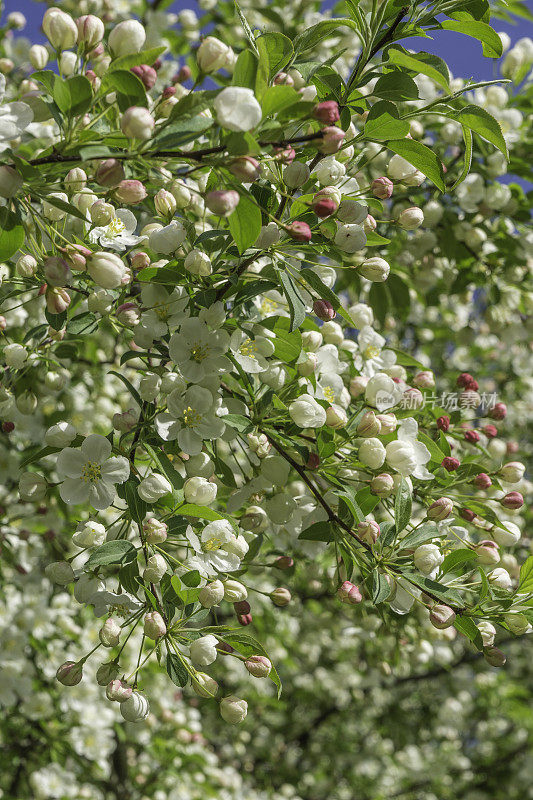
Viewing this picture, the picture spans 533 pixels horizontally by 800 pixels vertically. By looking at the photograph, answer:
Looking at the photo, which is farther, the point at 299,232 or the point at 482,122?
the point at 482,122

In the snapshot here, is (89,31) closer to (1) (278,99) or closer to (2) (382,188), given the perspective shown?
(1) (278,99)

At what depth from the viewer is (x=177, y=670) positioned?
1.13 metres

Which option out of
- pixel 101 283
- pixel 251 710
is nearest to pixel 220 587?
pixel 101 283

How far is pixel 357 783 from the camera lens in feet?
17.0

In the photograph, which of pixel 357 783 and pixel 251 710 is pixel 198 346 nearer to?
pixel 251 710

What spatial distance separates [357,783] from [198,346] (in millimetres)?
5096

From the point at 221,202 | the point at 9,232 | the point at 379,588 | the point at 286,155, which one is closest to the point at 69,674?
the point at 379,588

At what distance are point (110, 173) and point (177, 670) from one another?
2.66 feet

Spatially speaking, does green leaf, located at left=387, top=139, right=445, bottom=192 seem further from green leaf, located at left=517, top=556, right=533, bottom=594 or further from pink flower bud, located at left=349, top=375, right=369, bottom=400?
green leaf, located at left=517, top=556, right=533, bottom=594

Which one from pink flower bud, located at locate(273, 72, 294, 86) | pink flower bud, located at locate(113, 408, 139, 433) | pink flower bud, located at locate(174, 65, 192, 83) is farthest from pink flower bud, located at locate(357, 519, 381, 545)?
pink flower bud, located at locate(174, 65, 192, 83)

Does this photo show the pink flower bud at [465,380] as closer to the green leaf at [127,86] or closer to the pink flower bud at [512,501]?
the pink flower bud at [512,501]

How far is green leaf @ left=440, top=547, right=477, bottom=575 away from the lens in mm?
1233

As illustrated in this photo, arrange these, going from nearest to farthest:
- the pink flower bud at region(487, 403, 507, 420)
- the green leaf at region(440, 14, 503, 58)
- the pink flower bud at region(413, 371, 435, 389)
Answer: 1. the green leaf at region(440, 14, 503, 58)
2. the pink flower bud at region(413, 371, 435, 389)
3. the pink flower bud at region(487, 403, 507, 420)

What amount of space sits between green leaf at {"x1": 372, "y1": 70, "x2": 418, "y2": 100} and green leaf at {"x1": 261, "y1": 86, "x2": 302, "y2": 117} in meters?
0.30
